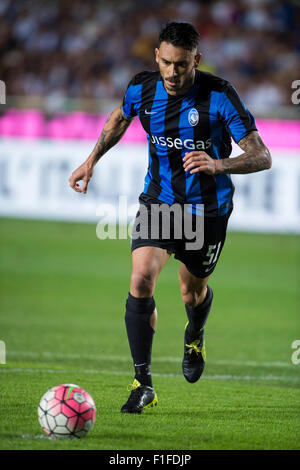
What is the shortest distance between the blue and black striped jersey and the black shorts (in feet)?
0.26

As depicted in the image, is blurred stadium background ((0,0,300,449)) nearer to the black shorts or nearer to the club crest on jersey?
the black shorts

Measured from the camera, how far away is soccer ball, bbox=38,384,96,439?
409cm

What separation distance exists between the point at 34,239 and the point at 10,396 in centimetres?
1046

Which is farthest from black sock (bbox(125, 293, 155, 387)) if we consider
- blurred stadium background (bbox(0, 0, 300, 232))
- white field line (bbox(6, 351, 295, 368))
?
blurred stadium background (bbox(0, 0, 300, 232))

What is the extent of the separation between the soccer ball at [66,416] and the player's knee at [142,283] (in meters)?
0.99

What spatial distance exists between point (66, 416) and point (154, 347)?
12.5 ft

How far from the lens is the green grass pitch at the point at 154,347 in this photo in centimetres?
442

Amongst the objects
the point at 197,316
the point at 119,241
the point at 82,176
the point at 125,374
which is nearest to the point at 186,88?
the point at 82,176

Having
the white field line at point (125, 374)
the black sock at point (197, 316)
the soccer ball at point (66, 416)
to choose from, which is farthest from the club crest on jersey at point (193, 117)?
the white field line at point (125, 374)

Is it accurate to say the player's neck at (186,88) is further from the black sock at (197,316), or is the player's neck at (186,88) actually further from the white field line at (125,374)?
the white field line at (125,374)

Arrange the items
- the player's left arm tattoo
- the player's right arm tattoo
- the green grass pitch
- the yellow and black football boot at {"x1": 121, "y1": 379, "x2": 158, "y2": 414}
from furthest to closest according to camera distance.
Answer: the player's right arm tattoo < the yellow and black football boot at {"x1": 121, "y1": 379, "x2": 158, "y2": 414} < the player's left arm tattoo < the green grass pitch

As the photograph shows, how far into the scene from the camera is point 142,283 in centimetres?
498
